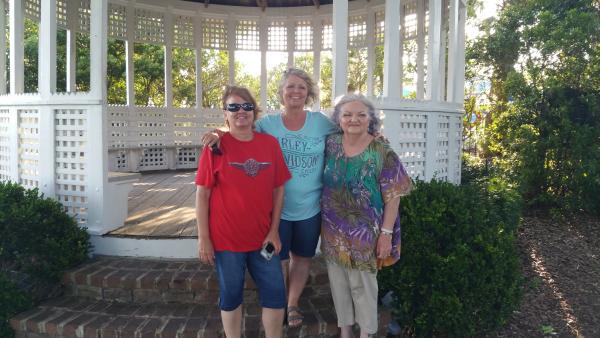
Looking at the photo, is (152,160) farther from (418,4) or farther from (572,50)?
(572,50)

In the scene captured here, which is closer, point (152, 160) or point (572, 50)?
point (572, 50)

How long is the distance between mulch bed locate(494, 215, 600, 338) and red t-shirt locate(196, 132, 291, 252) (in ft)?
8.33

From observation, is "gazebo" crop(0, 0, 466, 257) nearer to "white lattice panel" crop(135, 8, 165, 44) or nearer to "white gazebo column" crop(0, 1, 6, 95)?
"white gazebo column" crop(0, 1, 6, 95)

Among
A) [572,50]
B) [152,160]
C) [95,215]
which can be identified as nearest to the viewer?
[95,215]

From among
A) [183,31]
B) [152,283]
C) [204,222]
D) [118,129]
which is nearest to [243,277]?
[204,222]

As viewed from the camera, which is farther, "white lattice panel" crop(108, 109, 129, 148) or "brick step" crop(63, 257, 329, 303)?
"white lattice panel" crop(108, 109, 129, 148)

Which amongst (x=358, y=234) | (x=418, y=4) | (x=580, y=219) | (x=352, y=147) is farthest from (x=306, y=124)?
(x=580, y=219)

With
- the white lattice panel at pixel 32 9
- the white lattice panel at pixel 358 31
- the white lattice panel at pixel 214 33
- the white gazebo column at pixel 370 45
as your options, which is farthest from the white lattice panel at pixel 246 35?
the white lattice panel at pixel 32 9

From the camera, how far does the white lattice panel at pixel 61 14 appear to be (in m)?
6.35

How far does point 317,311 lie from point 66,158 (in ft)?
8.46

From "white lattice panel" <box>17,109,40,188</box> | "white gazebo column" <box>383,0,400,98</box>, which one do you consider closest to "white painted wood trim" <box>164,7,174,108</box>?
"white lattice panel" <box>17,109,40,188</box>

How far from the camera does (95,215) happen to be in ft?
12.2

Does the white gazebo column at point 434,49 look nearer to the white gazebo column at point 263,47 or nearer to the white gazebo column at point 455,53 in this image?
the white gazebo column at point 455,53

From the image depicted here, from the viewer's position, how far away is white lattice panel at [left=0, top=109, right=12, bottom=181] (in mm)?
4215
